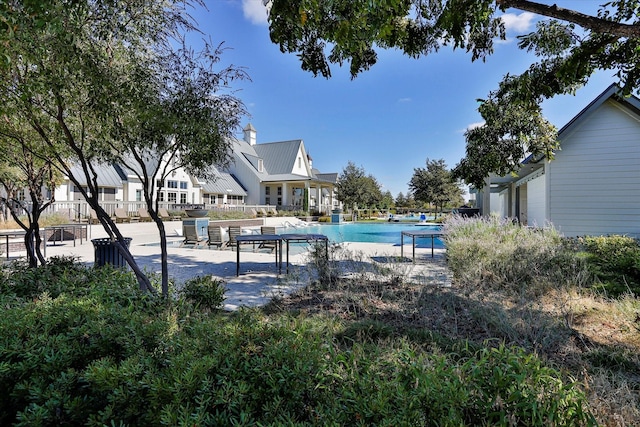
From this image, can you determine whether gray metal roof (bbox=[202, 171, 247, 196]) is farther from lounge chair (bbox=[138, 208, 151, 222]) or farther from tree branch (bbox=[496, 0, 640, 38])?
tree branch (bbox=[496, 0, 640, 38])

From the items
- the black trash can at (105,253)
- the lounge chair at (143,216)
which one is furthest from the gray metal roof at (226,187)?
the black trash can at (105,253)

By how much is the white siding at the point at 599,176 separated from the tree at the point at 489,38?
89.6 inches

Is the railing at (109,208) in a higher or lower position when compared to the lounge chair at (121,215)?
higher

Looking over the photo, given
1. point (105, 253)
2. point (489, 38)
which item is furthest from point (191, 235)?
point (489, 38)

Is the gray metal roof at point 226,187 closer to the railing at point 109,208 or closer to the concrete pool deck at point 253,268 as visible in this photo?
the railing at point 109,208

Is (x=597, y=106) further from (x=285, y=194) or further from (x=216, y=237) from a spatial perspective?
(x=285, y=194)

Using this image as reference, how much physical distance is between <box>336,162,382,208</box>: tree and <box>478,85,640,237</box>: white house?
32650 mm

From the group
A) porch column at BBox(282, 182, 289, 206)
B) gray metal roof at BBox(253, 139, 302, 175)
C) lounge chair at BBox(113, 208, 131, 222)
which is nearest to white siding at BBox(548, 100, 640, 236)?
lounge chair at BBox(113, 208, 131, 222)

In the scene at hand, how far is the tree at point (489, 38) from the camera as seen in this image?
3625mm

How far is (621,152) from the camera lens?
10109mm

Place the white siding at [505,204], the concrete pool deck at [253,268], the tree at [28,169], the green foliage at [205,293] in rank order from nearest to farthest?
the green foliage at [205,293], the tree at [28,169], the concrete pool deck at [253,268], the white siding at [505,204]

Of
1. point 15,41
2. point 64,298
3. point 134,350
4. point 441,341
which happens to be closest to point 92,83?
point 15,41

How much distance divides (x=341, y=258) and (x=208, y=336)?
16.2 ft

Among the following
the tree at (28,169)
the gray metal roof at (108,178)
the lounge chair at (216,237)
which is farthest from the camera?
the gray metal roof at (108,178)
